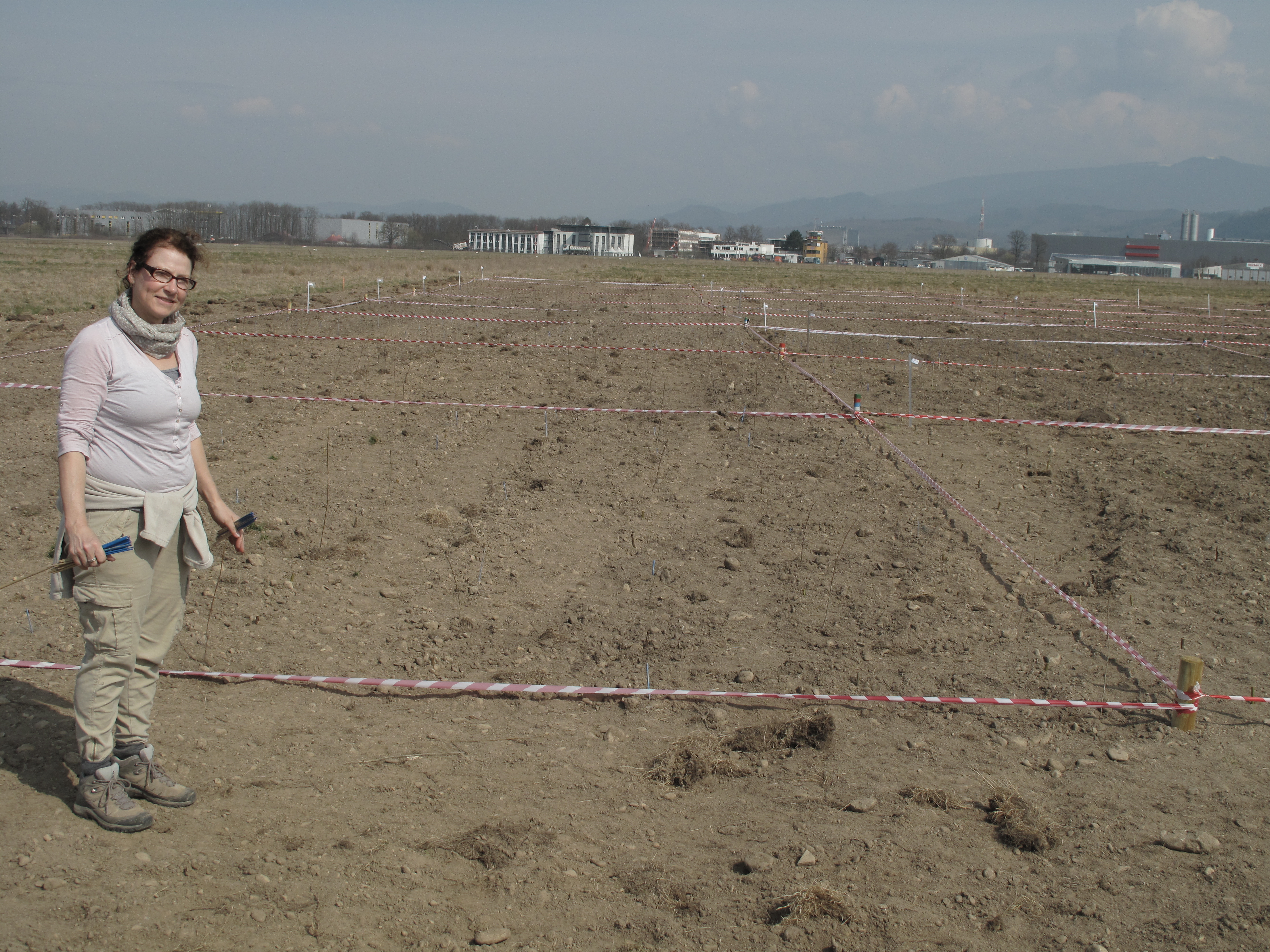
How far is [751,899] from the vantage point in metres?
3.60

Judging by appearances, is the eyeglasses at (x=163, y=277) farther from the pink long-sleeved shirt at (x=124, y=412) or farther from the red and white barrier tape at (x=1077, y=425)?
the red and white barrier tape at (x=1077, y=425)

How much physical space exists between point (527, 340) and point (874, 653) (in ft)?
48.5

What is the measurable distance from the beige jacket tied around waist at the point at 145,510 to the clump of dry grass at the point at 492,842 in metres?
1.47

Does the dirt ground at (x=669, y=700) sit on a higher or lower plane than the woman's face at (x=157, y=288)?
lower

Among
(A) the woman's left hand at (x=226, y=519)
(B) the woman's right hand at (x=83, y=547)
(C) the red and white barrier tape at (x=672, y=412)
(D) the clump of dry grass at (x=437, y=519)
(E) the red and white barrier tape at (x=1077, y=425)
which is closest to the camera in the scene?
(B) the woman's right hand at (x=83, y=547)

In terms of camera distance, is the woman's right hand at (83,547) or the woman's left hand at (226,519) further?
the woman's left hand at (226,519)

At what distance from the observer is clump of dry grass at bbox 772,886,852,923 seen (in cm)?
348

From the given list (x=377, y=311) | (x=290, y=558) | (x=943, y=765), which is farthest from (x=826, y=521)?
(x=377, y=311)

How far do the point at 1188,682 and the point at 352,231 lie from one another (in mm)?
177662

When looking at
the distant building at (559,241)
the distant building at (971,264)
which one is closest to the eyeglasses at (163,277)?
the distant building at (971,264)

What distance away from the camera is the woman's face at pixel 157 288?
138 inches

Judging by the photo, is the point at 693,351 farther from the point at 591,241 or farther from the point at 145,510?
the point at 591,241

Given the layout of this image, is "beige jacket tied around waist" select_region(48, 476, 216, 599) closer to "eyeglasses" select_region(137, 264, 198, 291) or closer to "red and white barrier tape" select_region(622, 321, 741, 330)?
"eyeglasses" select_region(137, 264, 198, 291)

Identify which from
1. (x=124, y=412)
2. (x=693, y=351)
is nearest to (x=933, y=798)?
(x=124, y=412)
